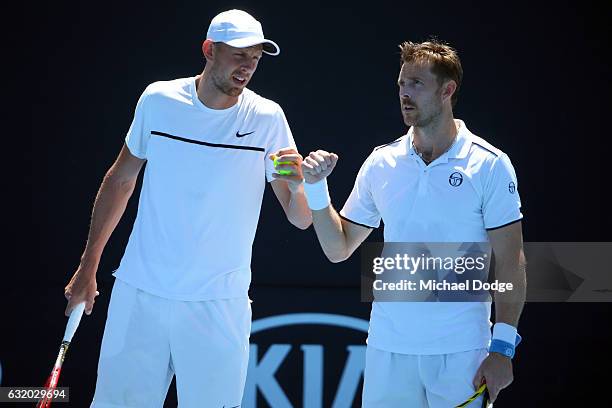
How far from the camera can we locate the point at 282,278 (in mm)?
5492

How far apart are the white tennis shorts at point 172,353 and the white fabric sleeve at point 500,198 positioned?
1009 millimetres

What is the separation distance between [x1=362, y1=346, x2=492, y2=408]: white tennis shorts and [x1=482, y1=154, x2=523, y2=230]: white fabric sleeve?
446 mm

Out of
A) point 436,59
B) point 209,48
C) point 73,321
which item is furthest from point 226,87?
point 73,321

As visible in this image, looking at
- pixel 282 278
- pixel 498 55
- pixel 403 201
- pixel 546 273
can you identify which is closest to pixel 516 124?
pixel 498 55

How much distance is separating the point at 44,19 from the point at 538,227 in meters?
2.61

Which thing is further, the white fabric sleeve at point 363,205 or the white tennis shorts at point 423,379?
the white fabric sleeve at point 363,205

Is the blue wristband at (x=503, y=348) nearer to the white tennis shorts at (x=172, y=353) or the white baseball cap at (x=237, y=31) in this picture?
the white tennis shorts at (x=172, y=353)

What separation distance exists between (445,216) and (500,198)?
19 centimetres

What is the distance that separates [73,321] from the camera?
420 centimetres

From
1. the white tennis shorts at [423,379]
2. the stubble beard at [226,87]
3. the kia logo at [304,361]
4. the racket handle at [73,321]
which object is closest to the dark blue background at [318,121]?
the kia logo at [304,361]

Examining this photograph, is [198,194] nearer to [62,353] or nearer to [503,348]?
[62,353]

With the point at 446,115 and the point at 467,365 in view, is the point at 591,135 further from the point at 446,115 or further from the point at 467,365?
the point at 467,365

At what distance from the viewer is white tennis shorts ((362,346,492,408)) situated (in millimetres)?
3684

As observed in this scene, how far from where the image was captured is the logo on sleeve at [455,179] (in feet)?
12.4
